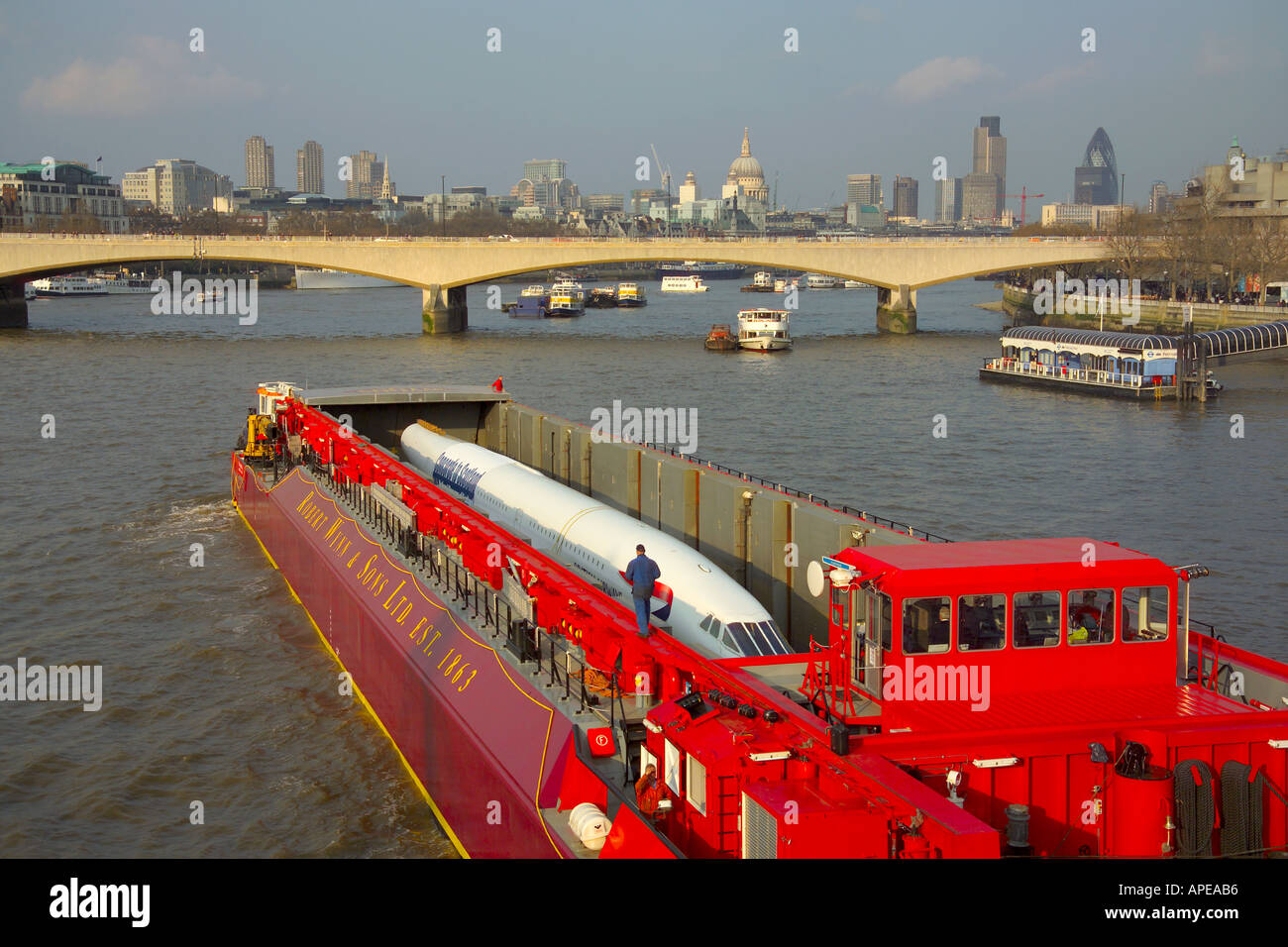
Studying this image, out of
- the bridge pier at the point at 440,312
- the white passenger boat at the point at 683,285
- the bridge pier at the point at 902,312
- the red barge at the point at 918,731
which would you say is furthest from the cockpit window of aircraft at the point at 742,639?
the white passenger boat at the point at 683,285

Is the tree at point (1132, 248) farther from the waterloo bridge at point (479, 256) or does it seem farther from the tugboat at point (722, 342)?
the tugboat at point (722, 342)

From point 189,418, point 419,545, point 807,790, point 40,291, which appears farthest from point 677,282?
point 807,790

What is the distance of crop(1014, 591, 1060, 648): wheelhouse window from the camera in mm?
11352

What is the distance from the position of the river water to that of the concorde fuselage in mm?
4188

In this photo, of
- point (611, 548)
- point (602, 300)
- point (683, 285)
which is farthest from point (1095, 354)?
point (683, 285)

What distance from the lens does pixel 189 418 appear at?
49.8 metres

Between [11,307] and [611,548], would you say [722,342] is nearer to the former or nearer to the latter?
[11,307]

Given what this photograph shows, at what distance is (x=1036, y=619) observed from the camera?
11.4 m

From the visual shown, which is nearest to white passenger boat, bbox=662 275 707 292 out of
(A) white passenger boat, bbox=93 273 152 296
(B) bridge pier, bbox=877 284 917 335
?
(A) white passenger boat, bbox=93 273 152 296

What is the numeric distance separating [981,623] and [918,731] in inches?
46.2

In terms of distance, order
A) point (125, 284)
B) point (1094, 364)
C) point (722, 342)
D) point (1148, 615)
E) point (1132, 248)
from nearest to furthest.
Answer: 1. point (1148, 615)
2. point (1094, 364)
3. point (722, 342)
4. point (1132, 248)
5. point (125, 284)

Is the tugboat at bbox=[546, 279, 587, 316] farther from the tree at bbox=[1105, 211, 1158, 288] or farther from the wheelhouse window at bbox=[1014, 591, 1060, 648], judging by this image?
the wheelhouse window at bbox=[1014, 591, 1060, 648]
